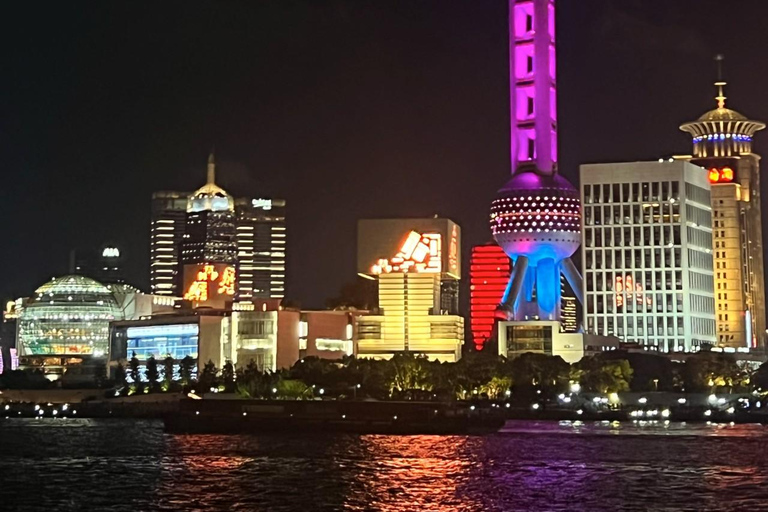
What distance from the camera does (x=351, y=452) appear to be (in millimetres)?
135875

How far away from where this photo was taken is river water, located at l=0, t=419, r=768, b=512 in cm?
9119

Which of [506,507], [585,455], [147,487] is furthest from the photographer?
[585,455]

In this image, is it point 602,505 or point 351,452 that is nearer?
point 602,505

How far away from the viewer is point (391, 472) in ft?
365

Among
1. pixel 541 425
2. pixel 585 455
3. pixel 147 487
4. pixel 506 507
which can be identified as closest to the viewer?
pixel 506 507

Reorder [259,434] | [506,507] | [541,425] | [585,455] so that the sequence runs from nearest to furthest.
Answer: [506,507] < [585,455] < [259,434] < [541,425]

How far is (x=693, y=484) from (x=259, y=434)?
3314 inches

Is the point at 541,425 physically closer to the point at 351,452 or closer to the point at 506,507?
the point at 351,452

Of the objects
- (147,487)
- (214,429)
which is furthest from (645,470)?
(214,429)

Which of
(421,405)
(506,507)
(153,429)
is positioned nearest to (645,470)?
(506,507)

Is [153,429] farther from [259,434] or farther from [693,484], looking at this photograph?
[693,484]

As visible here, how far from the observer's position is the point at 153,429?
19550 cm

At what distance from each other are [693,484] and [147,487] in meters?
39.2

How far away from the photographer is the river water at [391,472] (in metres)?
91.2
